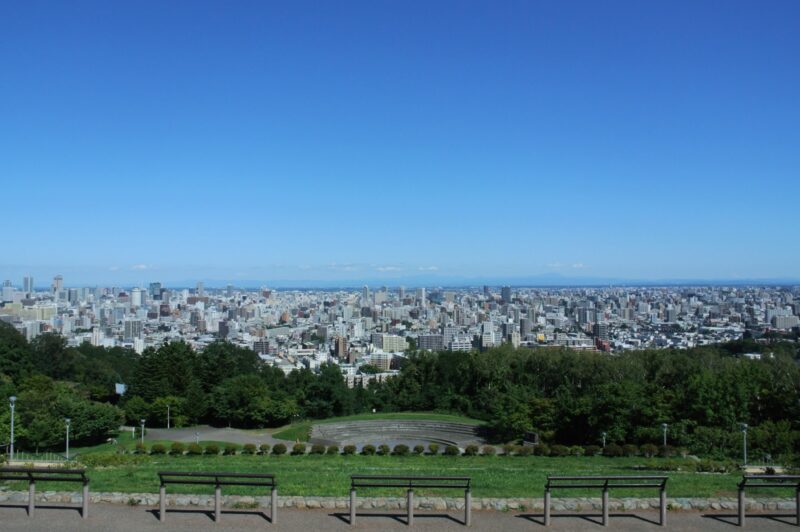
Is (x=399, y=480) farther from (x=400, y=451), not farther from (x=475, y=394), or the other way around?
(x=475, y=394)

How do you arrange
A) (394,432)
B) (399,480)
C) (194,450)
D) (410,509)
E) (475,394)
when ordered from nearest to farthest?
(410,509)
(399,480)
(194,450)
(394,432)
(475,394)

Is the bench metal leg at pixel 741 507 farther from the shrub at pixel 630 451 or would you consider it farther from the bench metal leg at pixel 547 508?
the shrub at pixel 630 451

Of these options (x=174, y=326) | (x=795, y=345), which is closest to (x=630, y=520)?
(x=795, y=345)

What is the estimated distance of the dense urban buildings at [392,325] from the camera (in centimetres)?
9450

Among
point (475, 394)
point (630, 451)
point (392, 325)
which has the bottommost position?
point (392, 325)

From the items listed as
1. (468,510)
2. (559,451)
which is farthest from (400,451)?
(468,510)

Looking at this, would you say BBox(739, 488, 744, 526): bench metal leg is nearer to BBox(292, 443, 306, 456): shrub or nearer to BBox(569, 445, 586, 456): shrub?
BBox(569, 445, 586, 456): shrub

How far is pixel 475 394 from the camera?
35750 mm

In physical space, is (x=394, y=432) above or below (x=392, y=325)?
above

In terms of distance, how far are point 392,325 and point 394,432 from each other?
110 meters

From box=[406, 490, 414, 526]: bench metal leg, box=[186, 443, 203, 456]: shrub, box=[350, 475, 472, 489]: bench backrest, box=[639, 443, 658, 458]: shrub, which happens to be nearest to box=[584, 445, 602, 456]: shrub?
box=[639, 443, 658, 458]: shrub

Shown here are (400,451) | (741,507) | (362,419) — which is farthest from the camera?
(362,419)

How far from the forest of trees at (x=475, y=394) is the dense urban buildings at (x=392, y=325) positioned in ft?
116

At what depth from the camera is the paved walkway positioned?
7242 mm
